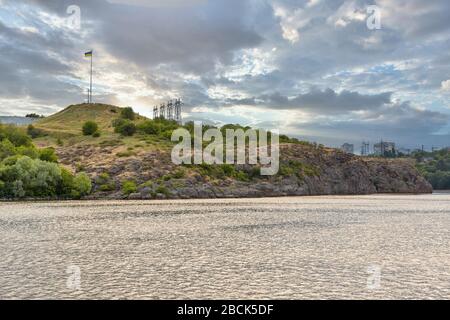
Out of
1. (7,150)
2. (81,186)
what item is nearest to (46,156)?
(7,150)

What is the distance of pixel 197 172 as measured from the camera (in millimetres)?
122938

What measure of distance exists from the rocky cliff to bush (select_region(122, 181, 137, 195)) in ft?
0.77

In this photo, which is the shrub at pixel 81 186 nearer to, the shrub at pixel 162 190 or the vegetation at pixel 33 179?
the vegetation at pixel 33 179

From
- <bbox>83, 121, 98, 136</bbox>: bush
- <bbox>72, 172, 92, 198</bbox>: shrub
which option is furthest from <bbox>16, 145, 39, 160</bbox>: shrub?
<bbox>83, 121, 98, 136</bbox>: bush

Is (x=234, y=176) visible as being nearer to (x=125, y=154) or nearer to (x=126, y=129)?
(x=125, y=154)

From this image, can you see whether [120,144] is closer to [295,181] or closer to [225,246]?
[295,181]

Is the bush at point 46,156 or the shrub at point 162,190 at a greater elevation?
the bush at point 46,156

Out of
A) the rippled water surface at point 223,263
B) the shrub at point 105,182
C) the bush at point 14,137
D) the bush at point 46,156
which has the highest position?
the bush at point 14,137

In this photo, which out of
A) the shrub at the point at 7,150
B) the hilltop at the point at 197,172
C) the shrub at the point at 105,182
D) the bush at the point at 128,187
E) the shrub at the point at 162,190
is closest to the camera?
the shrub at the point at 7,150

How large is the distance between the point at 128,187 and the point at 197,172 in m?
24.5

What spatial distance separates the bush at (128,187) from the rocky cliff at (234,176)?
9.3 inches

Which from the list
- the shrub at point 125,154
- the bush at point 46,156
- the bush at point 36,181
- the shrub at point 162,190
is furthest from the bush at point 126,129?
the bush at point 36,181

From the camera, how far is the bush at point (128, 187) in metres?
103

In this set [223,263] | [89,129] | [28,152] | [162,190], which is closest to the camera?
[223,263]
